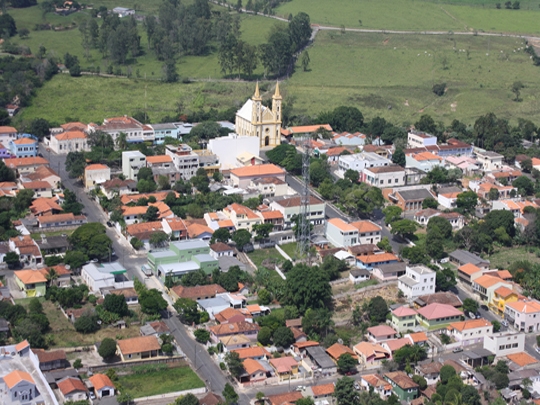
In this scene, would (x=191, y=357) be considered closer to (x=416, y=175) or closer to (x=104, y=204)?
(x=104, y=204)

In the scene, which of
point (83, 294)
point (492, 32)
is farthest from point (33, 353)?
point (492, 32)

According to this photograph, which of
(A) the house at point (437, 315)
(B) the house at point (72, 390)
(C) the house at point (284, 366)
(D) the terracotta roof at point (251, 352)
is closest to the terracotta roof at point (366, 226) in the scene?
(A) the house at point (437, 315)

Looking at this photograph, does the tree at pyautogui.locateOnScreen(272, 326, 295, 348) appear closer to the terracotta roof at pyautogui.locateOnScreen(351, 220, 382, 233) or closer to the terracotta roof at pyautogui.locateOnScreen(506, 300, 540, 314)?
the terracotta roof at pyautogui.locateOnScreen(506, 300, 540, 314)

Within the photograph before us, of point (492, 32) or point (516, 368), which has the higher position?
point (492, 32)

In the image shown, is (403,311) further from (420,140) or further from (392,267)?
(420,140)

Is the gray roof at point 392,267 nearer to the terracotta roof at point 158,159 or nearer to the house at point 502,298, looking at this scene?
the house at point 502,298

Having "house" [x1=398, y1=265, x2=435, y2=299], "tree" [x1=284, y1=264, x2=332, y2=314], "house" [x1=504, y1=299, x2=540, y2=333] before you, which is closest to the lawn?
"tree" [x1=284, y1=264, x2=332, y2=314]
